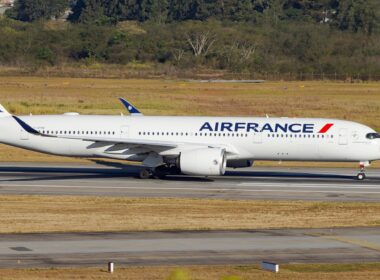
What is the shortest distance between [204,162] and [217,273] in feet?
64.1

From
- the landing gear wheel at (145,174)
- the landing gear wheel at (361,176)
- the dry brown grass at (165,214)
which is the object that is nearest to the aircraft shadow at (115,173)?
the landing gear wheel at (145,174)

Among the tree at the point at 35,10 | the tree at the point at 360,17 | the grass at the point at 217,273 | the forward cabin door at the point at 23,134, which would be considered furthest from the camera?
the tree at the point at 35,10

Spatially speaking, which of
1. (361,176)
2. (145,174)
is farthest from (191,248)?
(361,176)

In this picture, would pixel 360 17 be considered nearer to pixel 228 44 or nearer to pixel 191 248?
pixel 228 44

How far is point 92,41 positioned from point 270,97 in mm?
50399

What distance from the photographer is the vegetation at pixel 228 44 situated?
397ft

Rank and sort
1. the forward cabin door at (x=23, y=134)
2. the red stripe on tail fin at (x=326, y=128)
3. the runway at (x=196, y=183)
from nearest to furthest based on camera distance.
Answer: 1. the runway at (x=196, y=183)
2. the red stripe on tail fin at (x=326, y=128)
3. the forward cabin door at (x=23, y=134)

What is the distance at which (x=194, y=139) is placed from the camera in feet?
155

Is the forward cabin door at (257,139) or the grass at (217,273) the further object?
the forward cabin door at (257,139)

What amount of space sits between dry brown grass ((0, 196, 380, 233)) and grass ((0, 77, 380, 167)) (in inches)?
1441

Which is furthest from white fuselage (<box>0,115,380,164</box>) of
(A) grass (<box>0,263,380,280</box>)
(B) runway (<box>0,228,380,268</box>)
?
(A) grass (<box>0,263,380,280</box>)

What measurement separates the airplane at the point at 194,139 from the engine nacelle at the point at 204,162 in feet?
3.04

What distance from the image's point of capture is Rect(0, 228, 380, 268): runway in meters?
27.2

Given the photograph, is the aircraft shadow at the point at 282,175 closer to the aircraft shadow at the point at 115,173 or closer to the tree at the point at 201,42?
the aircraft shadow at the point at 115,173
